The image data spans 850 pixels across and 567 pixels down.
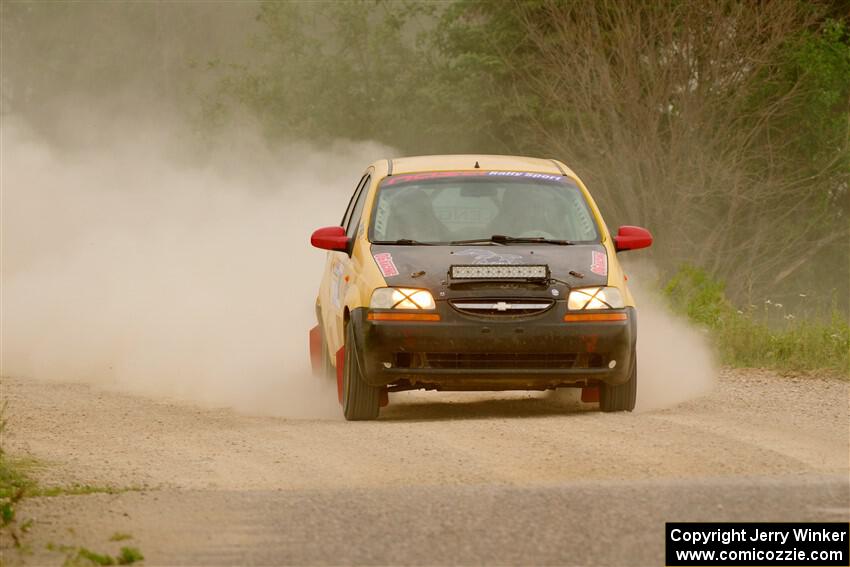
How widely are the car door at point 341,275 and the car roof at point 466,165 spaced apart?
0.28 m

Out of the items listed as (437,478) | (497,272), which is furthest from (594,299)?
(437,478)

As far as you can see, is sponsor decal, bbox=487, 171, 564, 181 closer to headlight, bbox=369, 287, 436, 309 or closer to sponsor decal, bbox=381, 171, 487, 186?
sponsor decal, bbox=381, 171, 487, 186

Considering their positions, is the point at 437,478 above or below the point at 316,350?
above

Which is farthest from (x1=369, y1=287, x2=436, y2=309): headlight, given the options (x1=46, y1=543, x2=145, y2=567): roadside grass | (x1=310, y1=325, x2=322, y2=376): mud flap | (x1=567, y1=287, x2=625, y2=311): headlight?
(x1=46, y1=543, x2=145, y2=567): roadside grass

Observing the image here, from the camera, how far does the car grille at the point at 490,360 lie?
11266mm

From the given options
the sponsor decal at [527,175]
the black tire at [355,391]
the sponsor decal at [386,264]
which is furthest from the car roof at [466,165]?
the black tire at [355,391]

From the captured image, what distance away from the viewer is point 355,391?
38.0 ft

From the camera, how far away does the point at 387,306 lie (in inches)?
444

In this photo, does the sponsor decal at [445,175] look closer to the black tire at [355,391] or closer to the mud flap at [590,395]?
the black tire at [355,391]

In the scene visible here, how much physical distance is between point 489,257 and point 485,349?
2.14 ft

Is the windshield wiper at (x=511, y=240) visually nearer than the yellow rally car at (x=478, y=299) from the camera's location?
No

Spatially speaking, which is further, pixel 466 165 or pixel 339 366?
pixel 466 165
